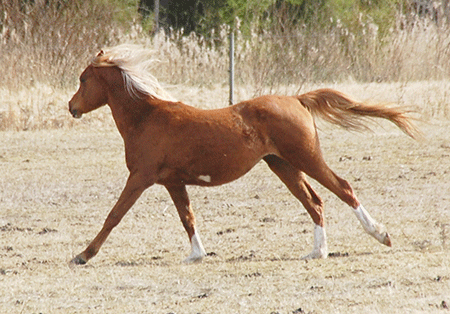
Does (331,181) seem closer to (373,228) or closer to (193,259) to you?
(373,228)

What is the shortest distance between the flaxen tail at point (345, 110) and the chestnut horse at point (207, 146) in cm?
2

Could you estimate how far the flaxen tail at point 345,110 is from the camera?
653cm

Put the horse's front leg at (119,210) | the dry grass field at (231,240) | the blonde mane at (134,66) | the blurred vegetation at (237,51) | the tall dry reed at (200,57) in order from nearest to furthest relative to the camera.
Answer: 1. the dry grass field at (231,240)
2. the horse's front leg at (119,210)
3. the blonde mane at (134,66)
4. the tall dry reed at (200,57)
5. the blurred vegetation at (237,51)

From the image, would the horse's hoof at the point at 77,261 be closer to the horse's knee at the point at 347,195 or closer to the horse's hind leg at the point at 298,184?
the horse's hind leg at the point at 298,184

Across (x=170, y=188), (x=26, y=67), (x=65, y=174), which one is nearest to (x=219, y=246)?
(x=170, y=188)

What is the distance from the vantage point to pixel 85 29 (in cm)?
1614

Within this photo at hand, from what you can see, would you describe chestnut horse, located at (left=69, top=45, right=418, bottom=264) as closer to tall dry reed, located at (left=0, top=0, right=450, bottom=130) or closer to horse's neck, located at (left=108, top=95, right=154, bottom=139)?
horse's neck, located at (left=108, top=95, right=154, bottom=139)

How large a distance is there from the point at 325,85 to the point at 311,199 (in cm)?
959

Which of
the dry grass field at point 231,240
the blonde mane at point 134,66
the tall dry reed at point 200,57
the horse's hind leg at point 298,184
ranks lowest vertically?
the tall dry reed at point 200,57

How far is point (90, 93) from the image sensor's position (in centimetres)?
659

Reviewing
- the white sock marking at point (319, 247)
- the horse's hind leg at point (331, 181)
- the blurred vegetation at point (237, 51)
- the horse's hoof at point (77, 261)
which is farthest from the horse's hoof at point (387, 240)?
the blurred vegetation at point (237, 51)

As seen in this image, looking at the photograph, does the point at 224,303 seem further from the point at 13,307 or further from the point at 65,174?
the point at 65,174

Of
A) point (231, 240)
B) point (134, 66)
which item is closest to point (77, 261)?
point (231, 240)

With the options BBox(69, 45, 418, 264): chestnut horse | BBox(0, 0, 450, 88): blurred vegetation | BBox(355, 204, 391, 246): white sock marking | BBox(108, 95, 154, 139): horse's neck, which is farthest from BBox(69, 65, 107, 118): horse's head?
BBox(0, 0, 450, 88): blurred vegetation
